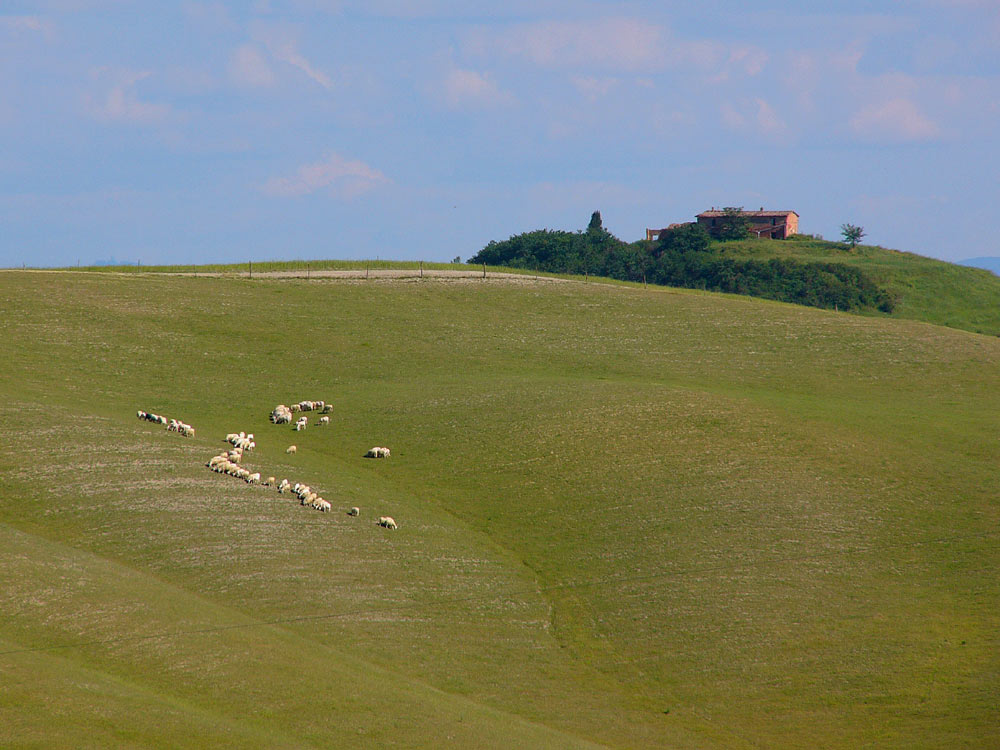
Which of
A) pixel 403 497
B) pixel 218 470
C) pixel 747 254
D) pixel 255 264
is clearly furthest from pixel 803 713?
pixel 747 254

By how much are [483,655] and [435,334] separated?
157 ft

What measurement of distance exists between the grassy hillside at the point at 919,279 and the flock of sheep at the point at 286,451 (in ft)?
317

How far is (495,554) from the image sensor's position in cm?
3728

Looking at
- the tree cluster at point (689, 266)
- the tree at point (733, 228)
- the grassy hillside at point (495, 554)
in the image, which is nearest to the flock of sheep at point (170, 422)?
the grassy hillside at point (495, 554)

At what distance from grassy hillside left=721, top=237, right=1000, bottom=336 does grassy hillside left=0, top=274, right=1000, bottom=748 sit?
78682 mm

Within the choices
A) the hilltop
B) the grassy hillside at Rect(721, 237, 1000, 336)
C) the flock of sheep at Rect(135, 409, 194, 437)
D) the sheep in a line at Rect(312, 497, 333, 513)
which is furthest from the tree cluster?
the sheep in a line at Rect(312, 497, 333, 513)

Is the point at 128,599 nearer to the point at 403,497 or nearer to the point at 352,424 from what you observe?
the point at 403,497

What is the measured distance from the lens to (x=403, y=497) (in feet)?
140

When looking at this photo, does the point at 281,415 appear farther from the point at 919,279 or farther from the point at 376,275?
the point at 919,279

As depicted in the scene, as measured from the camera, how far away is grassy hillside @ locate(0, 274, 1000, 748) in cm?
2475

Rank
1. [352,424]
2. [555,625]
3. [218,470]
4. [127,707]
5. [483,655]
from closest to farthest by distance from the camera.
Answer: [127,707] < [483,655] < [555,625] < [218,470] < [352,424]

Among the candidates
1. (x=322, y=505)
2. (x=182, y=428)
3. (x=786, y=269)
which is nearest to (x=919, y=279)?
(x=786, y=269)

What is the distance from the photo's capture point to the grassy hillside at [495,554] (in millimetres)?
24750

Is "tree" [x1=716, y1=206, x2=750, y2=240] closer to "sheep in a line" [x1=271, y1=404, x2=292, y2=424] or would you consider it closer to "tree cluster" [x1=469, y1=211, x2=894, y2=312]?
"tree cluster" [x1=469, y1=211, x2=894, y2=312]
